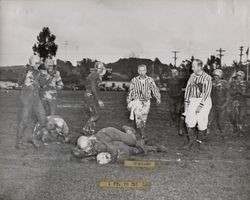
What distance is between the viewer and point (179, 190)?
1813mm

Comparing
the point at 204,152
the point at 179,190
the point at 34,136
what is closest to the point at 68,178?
the point at 34,136

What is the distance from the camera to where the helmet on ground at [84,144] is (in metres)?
1.86

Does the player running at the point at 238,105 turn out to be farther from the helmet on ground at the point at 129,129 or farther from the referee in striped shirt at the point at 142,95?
the helmet on ground at the point at 129,129

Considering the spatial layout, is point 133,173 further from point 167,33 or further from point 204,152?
point 167,33

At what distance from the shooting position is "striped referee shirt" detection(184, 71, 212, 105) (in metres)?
1.88

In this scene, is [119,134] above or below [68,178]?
above

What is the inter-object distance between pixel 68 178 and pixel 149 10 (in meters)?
0.85

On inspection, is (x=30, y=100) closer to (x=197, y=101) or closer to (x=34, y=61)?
(x=34, y=61)

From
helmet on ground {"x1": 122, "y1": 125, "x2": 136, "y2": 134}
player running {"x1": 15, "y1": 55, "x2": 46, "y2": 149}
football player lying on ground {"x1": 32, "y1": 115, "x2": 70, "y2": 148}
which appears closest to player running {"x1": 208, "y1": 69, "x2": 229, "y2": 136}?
helmet on ground {"x1": 122, "y1": 125, "x2": 136, "y2": 134}

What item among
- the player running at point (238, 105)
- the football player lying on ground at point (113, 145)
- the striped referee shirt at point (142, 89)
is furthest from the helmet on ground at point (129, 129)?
the player running at point (238, 105)

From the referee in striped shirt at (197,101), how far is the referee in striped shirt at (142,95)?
5.7 inches

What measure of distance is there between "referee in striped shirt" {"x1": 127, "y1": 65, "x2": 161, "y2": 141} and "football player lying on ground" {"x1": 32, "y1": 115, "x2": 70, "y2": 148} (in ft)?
1.08

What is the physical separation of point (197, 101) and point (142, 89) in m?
0.26

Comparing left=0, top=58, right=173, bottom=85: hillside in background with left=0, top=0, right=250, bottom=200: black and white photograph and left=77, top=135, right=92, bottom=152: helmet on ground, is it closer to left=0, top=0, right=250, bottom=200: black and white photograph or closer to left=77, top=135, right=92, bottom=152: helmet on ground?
left=0, top=0, right=250, bottom=200: black and white photograph
